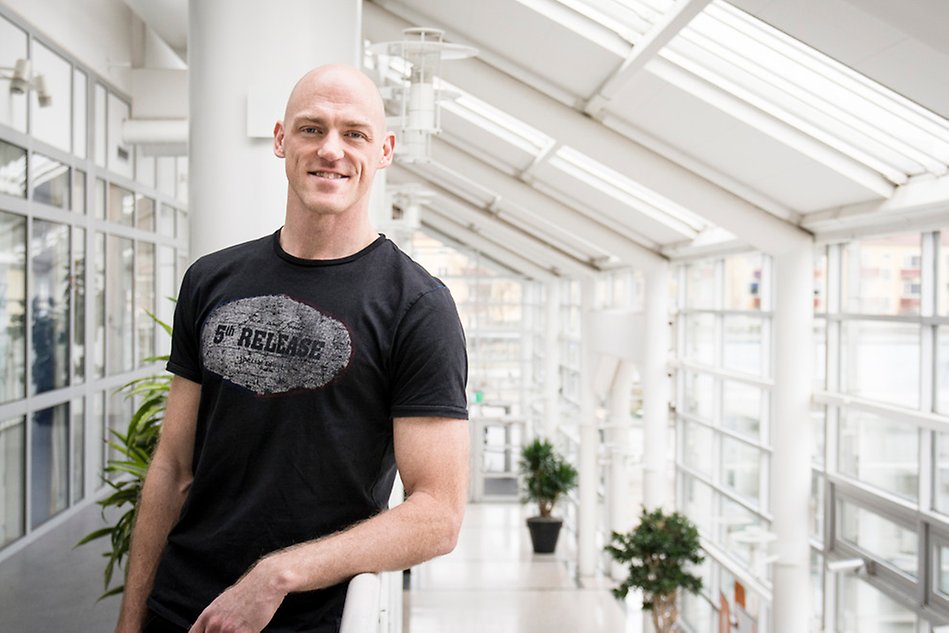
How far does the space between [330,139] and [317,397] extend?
41 centimetres

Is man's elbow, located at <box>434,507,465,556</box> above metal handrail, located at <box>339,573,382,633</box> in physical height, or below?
above

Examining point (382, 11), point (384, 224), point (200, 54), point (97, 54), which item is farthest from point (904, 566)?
point (97, 54)

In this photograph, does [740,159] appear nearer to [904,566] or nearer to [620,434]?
[904,566]

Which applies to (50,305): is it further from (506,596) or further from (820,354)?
(506,596)

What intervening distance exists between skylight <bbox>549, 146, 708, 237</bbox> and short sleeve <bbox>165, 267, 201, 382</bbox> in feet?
30.5

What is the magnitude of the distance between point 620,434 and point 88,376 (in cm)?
829

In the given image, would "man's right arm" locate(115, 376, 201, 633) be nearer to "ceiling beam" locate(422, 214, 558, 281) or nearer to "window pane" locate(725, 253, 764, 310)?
"window pane" locate(725, 253, 764, 310)

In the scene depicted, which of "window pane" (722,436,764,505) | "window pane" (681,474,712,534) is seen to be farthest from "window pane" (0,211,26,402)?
"window pane" (681,474,712,534)

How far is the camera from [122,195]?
37.1 feet

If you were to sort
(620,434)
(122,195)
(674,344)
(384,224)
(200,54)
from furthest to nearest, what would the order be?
(620,434) < (674,344) < (122,195) < (384,224) < (200,54)

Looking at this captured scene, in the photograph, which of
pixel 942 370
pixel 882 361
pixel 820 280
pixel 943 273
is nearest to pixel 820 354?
pixel 820 280

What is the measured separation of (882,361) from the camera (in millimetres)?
8133

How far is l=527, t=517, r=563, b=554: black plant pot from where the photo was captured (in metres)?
18.9

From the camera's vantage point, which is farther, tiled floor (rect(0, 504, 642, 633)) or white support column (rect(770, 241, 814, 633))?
white support column (rect(770, 241, 814, 633))
